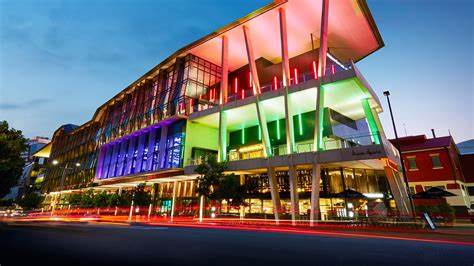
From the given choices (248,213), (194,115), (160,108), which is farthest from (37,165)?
(248,213)

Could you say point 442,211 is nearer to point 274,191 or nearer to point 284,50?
point 274,191

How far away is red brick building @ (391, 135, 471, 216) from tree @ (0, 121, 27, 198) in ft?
148

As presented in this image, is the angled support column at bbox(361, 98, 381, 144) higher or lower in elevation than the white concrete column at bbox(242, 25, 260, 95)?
lower

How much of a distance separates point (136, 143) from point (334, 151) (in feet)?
101

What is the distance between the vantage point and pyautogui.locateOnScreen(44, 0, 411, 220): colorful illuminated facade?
2267 centimetres

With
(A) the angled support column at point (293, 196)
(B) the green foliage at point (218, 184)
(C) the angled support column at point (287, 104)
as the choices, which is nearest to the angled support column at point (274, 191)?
(A) the angled support column at point (293, 196)

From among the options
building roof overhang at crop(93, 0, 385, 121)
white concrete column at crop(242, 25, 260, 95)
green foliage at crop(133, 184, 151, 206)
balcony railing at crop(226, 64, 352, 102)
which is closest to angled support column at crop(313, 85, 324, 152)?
balcony railing at crop(226, 64, 352, 102)

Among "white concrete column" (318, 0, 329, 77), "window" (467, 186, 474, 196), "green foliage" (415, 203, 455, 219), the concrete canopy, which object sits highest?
the concrete canopy

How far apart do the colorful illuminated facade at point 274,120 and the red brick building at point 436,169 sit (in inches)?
321

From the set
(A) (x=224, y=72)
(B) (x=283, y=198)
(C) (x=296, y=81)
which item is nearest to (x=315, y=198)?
(B) (x=283, y=198)

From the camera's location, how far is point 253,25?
30.1 meters

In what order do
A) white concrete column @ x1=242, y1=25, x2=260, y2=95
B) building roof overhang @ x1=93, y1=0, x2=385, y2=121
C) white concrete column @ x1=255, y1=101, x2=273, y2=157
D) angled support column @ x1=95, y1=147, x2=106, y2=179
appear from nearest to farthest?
1. white concrete column @ x1=255, y1=101, x2=273, y2=157
2. white concrete column @ x1=242, y1=25, x2=260, y2=95
3. building roof overhang @ x1=93, y1=0, x2=385, y2=121
4. angled support column @ x1=95, y1=147, x2=106, y2=179

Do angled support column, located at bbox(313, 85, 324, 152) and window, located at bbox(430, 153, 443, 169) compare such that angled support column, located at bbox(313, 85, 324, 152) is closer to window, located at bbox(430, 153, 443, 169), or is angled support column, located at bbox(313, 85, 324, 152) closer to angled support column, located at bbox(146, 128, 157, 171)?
window, located at bbox(430, 153, 443, 169)

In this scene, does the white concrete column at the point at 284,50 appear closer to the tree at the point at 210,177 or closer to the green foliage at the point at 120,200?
the tree at the point at 210,177
